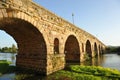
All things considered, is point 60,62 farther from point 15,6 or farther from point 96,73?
point 15,6

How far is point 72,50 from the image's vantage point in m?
22.1

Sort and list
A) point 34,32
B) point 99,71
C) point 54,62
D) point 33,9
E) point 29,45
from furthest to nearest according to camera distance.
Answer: point 29,45
point 54,62
point 99,71
point 34,32
point 33,9

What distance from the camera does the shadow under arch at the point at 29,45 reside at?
11570 mm

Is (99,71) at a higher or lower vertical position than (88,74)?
higher

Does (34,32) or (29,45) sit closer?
(34,32)

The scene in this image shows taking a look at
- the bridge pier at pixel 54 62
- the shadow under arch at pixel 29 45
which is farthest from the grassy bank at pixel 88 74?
the shadow under arch at pixel 29 45

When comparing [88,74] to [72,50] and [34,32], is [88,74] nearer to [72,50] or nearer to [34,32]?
[34,32]

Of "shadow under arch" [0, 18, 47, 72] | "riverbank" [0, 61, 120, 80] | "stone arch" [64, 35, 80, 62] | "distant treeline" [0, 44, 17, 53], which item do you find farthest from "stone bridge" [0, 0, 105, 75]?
"distant treeline" [0, 44, 17, 53]

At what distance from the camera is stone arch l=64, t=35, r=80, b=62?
2134 centimetres

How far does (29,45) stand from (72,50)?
990 centimetres

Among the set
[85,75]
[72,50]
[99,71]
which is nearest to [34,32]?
[85,75]

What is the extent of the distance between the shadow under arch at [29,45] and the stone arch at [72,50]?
28.4 ft

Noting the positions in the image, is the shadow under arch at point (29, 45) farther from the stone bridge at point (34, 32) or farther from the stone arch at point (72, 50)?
the stone arch at point (72, 50)

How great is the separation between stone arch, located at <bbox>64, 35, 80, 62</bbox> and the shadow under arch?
8658 millimetres
